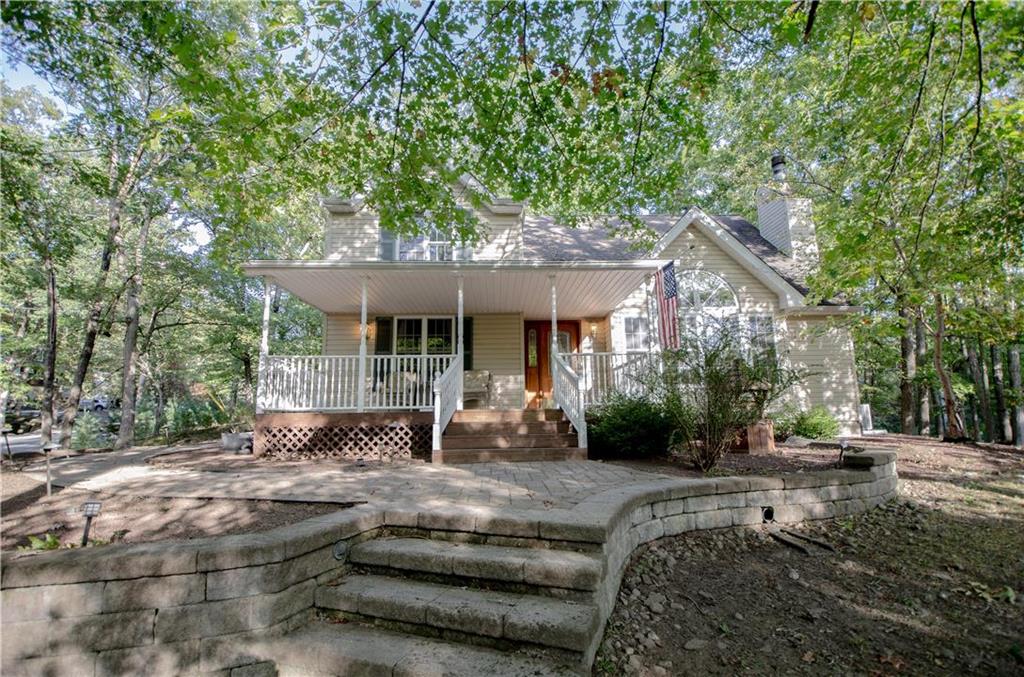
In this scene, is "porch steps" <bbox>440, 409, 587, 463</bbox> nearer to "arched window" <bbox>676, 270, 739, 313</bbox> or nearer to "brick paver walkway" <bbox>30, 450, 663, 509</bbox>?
"brick paver walkway" <bbox>30, 450, 663, 509</bbox>

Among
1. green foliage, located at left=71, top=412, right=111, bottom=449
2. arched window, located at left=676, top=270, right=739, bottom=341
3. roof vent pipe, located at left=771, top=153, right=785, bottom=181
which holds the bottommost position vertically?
green foliage, located at left=71, top=412, right=111, bottom=449

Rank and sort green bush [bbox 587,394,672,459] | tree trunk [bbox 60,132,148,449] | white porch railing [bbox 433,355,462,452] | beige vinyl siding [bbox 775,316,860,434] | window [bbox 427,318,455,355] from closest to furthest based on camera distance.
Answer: green bush [bbox 587,394,672,459] → white porch railing [bbox 433,355,462,452] → tree trunk [bbox 60,132,148,449] → window [bbox 427,318,455,355] → beige vinyl siding [bbox 775,316,860,434]

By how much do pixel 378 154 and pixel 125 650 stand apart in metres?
4.52

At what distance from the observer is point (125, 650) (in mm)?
2289

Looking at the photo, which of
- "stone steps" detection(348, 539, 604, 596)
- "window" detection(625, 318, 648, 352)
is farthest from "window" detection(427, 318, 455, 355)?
"stone steps" detection(348, 539, 604, 596)

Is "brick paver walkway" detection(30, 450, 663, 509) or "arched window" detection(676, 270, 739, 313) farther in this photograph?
"arched window" detection(676, 270, 739, 313)

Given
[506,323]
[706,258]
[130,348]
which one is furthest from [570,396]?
[130,348]

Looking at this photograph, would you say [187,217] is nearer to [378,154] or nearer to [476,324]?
[476,324]

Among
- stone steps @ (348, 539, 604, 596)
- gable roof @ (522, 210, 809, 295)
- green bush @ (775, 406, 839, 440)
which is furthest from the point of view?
gable roof @ (522, 210, 809, 295)

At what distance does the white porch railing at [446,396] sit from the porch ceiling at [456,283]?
5.80ft

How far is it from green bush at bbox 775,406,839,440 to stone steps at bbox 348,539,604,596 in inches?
347

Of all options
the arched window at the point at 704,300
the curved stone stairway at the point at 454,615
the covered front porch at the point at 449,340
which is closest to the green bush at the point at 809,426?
the arched window at the point at 704,300

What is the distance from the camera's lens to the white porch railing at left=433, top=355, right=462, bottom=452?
22.8 ft

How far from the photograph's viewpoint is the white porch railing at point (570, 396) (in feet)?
22.9
